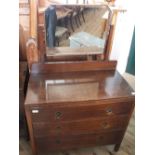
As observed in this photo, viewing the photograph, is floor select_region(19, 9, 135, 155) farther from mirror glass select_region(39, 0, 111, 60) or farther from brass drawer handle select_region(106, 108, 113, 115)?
brass drawer handle select_region(106, 108, 113, 115)

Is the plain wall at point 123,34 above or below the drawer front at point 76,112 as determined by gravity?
above

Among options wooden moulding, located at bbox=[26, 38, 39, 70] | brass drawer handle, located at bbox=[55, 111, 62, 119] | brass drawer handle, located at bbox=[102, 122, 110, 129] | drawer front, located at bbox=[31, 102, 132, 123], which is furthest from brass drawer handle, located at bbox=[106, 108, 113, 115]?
wooden moulding, located at bbox=[26, 38, 39, 70]

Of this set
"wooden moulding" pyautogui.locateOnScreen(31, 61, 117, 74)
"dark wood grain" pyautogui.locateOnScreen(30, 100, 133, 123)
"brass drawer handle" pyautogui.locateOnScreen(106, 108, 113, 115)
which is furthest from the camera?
"wooden moulding" pyautogui.locateOnScreen(31, 61, 117, 74)

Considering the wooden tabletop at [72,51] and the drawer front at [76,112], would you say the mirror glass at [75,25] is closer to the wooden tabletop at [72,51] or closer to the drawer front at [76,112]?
the wooden tabletop at [72,51]

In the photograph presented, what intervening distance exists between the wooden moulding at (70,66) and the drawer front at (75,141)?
1.66ft

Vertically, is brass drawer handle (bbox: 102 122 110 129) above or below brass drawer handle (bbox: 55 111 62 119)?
below

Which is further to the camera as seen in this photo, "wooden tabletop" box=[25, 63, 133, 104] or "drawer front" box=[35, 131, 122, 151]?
"drawer front" box=[35, 131, 122, 151]

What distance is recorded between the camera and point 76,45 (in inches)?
56.1

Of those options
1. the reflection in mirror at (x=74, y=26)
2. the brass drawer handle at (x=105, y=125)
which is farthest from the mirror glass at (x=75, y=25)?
the brass drawer handle at (x=105, y=125)

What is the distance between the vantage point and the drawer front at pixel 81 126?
50.7 inches

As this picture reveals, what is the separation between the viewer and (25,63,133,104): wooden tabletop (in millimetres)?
1199

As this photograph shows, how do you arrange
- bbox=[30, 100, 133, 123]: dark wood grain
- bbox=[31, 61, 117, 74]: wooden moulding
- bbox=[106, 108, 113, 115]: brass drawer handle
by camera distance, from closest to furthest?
1. bbox=[30, 100, 133, 123]: dark wood grain
2. bbox=[106, 108, 113, 115]: brass drawer handle
3. bbox=[31, 61, 117, 74]: wooden moulding
